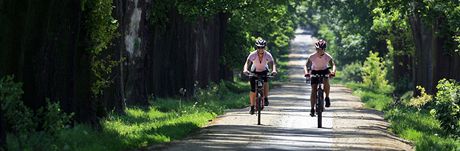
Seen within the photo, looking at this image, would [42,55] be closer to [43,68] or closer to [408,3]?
[43,68]

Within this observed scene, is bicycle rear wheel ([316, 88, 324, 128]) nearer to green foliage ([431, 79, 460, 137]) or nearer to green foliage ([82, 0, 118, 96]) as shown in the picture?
green foliage ([431, 79, 460, 137])

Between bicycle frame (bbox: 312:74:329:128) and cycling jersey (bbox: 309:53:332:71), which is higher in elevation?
cycling jersey (bbox: 309:53:332:71)

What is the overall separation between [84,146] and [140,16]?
11365 mm

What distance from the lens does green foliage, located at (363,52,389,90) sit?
214 ft

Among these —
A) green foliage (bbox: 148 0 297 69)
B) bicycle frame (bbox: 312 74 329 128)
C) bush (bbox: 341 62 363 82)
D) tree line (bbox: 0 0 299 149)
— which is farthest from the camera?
bush (bbox: 341 62 363 82)

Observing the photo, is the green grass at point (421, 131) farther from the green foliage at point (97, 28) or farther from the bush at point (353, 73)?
the bush at point (353, 73)

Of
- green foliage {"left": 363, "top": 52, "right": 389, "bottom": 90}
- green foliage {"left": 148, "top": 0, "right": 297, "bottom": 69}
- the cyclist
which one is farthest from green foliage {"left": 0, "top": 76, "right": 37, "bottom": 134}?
green foliage {"left": 363, "top": 52, "right": 389, "bottom": 90}

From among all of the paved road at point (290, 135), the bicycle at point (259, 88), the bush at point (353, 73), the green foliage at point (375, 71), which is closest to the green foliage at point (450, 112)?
the paved road at point (290, 135)

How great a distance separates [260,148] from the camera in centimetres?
1490

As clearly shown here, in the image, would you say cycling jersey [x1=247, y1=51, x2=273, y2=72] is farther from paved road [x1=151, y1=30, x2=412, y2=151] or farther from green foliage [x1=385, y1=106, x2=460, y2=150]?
green foliage [x1=385, y1=106, x2=460, y2=150]

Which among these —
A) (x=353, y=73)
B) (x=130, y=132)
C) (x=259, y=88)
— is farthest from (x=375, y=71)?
(x=130, y=132)

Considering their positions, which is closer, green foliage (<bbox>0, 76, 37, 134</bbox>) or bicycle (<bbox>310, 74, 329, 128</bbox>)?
green foliage (<bbox>0, 76, 37, 134</bbox>)

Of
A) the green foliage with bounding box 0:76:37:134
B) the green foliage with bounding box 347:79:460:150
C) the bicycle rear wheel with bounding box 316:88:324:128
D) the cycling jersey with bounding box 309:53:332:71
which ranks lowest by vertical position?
the green foliage with bounding box 347:79:460:150

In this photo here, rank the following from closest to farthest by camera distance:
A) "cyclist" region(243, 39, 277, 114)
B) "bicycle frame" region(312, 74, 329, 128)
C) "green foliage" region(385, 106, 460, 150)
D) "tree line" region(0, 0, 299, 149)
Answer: "tree line" region(0, 0, 299, 149) → "green foliage" region(385, 106, 460, 150) → "bicycle frame" region(312, 74, 329, 128) → "cyclist" region(243, 39, 277, 114)
